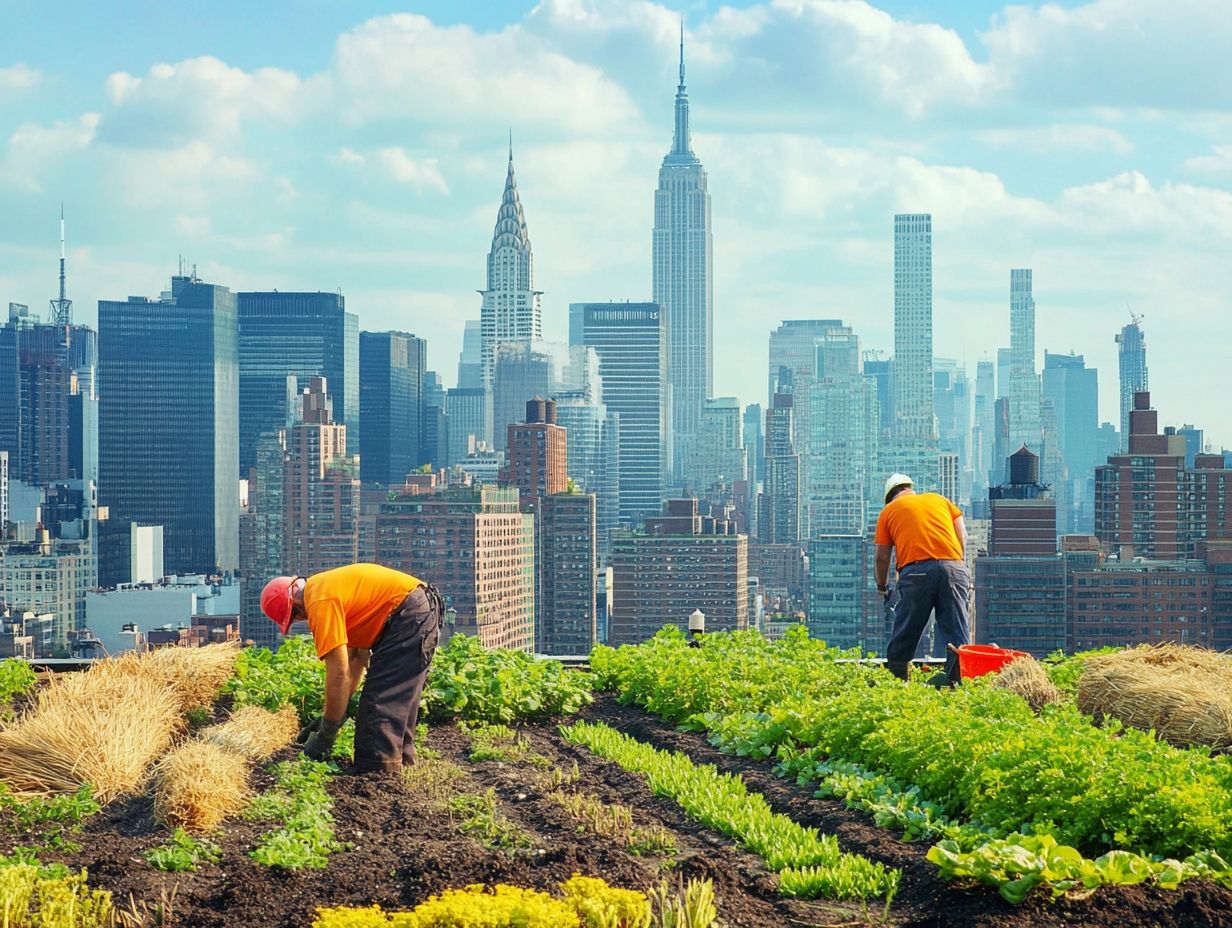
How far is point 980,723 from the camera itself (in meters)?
7.11

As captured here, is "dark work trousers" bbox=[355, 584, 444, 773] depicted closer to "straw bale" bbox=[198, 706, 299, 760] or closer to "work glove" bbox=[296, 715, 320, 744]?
"work glove" bbox=[296, 715, 320, 744]

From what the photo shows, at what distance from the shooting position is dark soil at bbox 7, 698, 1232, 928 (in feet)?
16.9

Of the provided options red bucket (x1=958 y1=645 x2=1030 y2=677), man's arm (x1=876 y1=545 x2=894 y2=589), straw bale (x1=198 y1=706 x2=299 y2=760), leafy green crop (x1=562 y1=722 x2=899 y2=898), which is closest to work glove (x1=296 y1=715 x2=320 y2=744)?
straw bale (x1=198 y1=706 x2=299 y2=760)

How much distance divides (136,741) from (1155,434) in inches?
5565

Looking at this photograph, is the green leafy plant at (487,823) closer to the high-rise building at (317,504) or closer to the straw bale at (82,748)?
the straw bale at (82,748)

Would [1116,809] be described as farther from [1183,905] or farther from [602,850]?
[602,850]

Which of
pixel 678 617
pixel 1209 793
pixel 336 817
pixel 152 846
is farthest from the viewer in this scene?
pixel 678 617

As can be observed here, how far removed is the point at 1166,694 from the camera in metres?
8.78

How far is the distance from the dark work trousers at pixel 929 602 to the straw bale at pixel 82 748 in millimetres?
5430

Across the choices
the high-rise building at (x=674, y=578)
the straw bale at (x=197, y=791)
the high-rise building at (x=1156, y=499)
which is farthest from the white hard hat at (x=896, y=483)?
the high-rise building at (x=674, y=578)

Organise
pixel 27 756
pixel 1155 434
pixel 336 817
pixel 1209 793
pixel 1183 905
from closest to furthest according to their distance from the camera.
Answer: pixel 1183 905, pixel 1209 793, pixel 336 817, pixel 27 756, pixel 1155 434

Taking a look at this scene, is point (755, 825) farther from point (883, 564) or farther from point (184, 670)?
point (184, 670)

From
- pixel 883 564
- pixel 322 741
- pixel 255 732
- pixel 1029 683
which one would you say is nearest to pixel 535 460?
pixel 883 564

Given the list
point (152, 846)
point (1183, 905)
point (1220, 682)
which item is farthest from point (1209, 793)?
point (152, 846)
